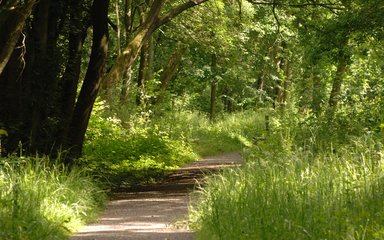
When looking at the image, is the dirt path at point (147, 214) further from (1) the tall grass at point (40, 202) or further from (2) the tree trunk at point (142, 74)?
(2) the tree trunk at point (142, 74)

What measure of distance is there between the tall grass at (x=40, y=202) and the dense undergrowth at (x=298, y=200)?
1829mm

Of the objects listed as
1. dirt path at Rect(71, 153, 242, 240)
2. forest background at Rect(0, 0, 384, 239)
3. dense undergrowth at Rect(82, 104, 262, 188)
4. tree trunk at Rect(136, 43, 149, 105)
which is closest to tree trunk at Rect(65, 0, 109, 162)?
forest background at Rect(0, 0, 384, 239)

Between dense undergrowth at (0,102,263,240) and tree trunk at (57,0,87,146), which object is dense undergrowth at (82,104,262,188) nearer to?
dense undergrowth at (0,102,263,240)

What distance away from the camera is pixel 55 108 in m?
13.5

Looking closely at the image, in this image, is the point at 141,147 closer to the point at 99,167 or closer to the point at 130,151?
the point at 130,151

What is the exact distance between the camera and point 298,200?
7105 millimetres

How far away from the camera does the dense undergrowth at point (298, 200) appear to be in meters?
6.11

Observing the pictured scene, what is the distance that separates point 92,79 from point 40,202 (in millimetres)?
5529

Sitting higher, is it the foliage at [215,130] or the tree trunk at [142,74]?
the tree trunk at [142,74]

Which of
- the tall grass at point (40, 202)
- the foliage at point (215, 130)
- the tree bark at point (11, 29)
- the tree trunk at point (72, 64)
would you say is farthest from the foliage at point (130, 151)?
the tree bark at point (11, 29)

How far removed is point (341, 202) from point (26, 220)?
3.67m

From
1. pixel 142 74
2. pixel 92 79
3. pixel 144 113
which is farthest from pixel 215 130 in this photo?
pixel 92 79

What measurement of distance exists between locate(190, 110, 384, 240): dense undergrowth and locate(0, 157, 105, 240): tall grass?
1829mm

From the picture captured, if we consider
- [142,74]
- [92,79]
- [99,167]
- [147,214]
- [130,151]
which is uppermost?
[142,74]
